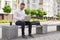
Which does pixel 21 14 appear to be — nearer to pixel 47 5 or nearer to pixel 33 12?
pixel 33 12

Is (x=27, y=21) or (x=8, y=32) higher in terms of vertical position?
(x=27, y=21)

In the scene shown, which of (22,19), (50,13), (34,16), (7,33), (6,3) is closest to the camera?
(7,33)

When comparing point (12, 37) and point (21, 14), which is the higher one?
point (21, 14)

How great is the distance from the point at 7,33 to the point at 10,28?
23 cm

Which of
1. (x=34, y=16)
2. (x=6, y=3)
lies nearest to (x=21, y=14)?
(x=6, y=3)

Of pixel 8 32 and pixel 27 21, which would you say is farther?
pixel 27 21

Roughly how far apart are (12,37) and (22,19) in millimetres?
991

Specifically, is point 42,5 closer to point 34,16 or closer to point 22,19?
point 34,16

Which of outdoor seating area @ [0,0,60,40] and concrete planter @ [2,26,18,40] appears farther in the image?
outdoor seating area @ [0,0,60,40]

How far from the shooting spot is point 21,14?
8.92 metres

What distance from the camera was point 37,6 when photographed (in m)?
49.8

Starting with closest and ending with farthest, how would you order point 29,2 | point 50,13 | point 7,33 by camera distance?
point 7,33, point 29,2, point 50,13

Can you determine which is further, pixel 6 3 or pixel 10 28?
pixel 6 3

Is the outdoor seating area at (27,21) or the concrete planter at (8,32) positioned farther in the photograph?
the outdoor seating area at (27,21)
